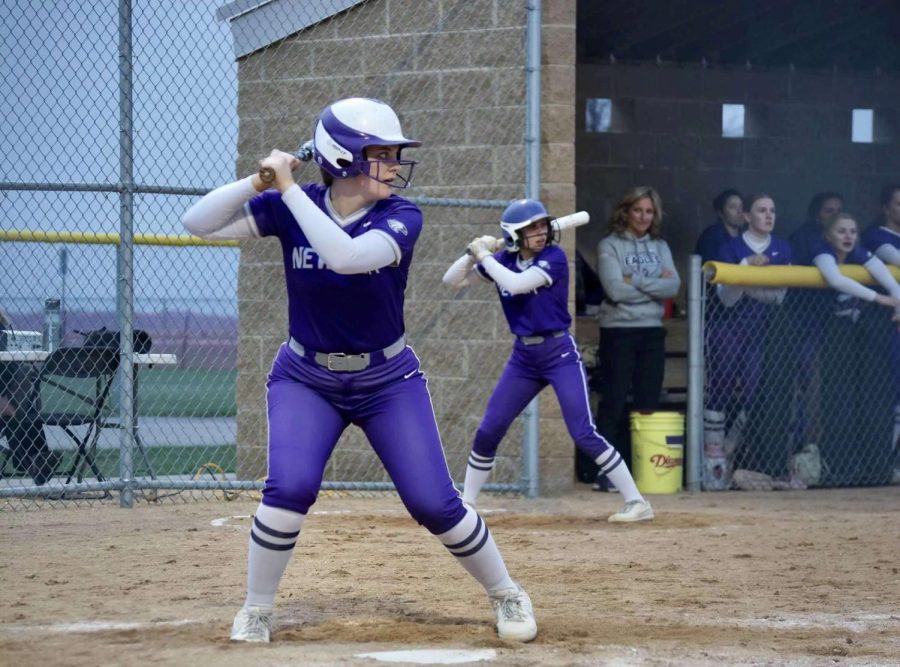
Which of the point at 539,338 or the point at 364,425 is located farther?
the point at 539,338

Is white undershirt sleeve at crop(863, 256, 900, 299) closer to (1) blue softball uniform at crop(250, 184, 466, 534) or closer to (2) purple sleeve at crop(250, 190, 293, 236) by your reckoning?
(1) blue softball uniform at crop(250, 184, 466, 534)

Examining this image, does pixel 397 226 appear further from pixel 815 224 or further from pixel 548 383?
pixel 815 224

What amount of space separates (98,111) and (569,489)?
13.9 ft

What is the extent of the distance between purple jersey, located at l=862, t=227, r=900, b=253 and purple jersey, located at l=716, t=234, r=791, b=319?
2.68ft

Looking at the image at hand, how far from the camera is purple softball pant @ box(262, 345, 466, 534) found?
465 centimetres

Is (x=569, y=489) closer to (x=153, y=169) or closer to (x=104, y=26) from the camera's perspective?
(x=153, y=169)

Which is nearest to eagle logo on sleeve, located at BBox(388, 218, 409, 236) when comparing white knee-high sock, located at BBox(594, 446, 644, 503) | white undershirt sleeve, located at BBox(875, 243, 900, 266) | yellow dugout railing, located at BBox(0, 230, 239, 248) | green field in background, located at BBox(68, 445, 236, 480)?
white knee-high sock, located at BBox(594, 446, 644, 503)

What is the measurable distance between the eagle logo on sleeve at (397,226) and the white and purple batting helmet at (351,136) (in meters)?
0.20

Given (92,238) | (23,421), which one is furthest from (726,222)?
(23,421)

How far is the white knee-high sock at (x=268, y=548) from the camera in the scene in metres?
4.61

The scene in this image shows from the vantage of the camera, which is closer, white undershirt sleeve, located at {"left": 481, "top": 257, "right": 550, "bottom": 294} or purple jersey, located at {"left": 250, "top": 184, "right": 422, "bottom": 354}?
purple jersey, located at {"left": 250, "top": 184, "right": 422, "bottom": 354}

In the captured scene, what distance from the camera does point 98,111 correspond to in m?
9.16

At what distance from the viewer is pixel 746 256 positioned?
1081 centimetres

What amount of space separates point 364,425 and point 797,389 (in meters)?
6.69
